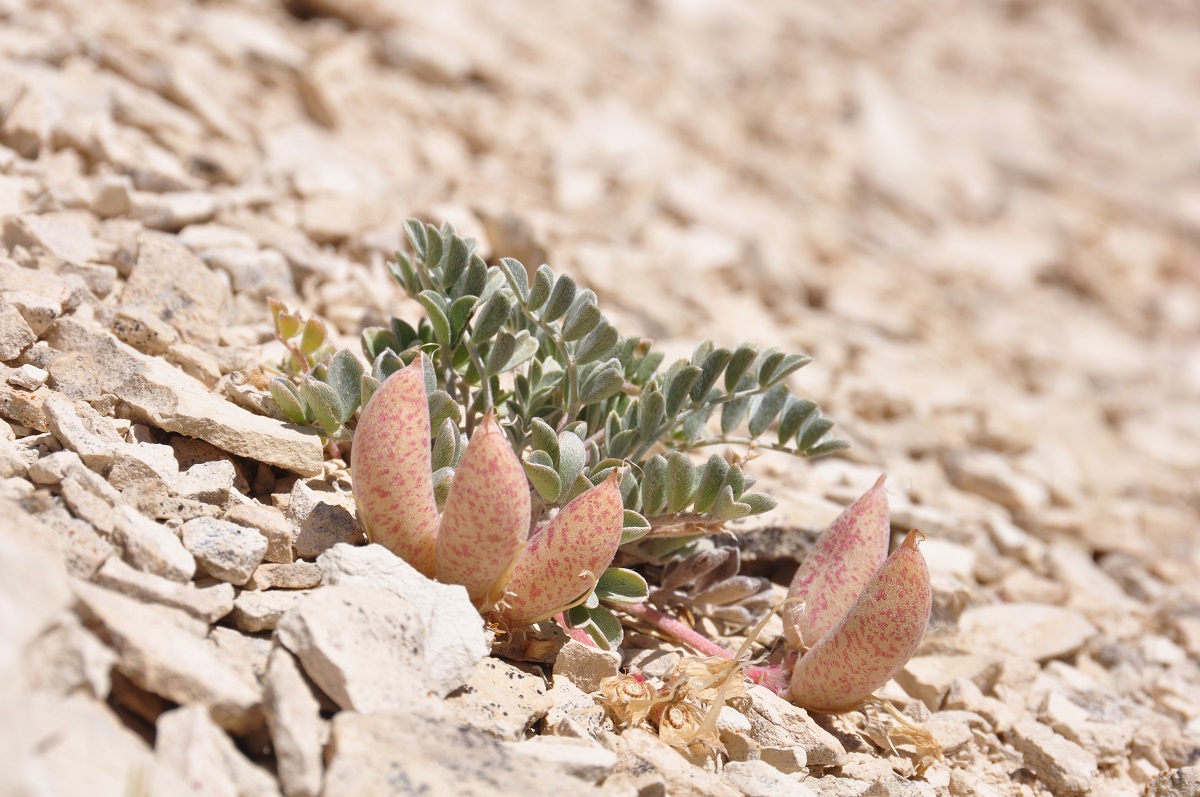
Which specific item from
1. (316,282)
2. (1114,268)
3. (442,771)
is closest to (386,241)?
(316,282)

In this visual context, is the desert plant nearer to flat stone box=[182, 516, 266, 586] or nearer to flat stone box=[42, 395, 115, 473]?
flat stone box=[182, 516, 266, 586]

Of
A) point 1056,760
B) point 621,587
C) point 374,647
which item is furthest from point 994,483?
point 374,647

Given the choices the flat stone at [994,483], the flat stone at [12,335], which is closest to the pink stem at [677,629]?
the flat stone at [12,335]

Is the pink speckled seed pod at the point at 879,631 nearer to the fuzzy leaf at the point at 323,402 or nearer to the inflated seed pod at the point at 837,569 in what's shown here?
the inflated seed pod at the point at 837,569

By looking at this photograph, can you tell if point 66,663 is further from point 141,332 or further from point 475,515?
point 141,332

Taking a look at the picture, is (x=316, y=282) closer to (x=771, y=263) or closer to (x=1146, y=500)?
(x=771, y=263)
